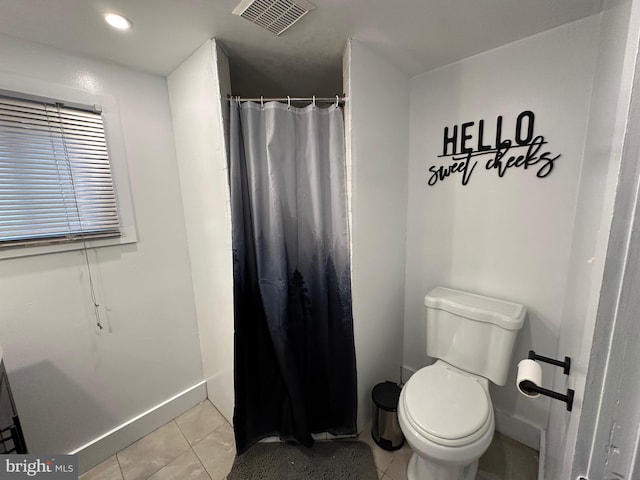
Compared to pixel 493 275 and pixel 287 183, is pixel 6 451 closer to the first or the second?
pixel 287 183

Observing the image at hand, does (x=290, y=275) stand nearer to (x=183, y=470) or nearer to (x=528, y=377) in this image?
(x=528, y=377)

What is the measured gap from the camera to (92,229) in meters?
1.38

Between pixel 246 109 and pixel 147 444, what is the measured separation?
6.69ft

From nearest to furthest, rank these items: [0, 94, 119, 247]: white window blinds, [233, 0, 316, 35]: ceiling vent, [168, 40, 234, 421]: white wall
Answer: [233, 0, 316, 35]: ceiling vent → [0, 94, 119, 247]: white window blinds → [168, 40, 234, 421]: white wall

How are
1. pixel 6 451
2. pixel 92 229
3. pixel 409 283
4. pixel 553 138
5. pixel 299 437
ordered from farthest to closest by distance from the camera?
pixel 409 283, pixel 299 437, pixel 92 229, pixel 553 138, pixel 6 451

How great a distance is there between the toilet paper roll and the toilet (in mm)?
500

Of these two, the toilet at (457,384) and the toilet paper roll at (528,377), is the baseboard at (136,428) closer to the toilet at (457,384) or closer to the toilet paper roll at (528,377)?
the toilet at (457,384)

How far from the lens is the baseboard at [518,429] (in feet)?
4.81

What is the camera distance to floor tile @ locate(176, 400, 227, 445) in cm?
164

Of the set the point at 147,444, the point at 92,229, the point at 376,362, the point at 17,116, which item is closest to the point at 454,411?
the point at 376,362

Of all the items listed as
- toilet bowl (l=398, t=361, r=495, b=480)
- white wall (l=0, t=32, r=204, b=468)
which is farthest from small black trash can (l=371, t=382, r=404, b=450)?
white wall (l=0, t=32, r=204, b=468)

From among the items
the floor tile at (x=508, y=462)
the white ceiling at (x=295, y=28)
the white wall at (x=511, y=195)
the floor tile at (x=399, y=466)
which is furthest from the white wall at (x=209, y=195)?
the floor tile at (x=508, y=462)

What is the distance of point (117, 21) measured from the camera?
1.08m

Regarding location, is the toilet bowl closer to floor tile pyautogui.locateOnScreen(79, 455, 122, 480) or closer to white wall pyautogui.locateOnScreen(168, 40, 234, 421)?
white wall pyautogui.locateOnScreen(168, 40, 234, 421)
